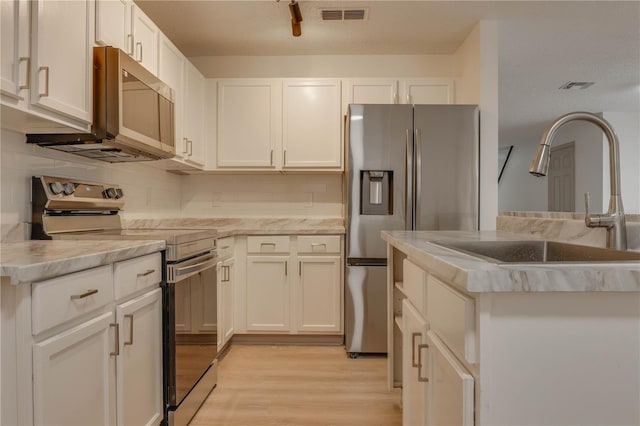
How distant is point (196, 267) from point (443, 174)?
68.0 inches

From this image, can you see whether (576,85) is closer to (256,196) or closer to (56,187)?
(256,196)

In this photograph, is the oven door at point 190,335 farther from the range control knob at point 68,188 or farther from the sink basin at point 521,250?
the sink basin at point 521,250

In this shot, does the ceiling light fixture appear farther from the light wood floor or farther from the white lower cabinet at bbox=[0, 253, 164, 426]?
the light wood floor

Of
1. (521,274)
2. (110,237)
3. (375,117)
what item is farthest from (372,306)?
(521,274)

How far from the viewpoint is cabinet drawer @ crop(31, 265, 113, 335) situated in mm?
1062

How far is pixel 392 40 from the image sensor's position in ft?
11.0

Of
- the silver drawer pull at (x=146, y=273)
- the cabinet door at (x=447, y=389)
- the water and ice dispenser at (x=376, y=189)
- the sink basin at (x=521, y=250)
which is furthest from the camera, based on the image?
the water and ice dispenser at (x=376, y=189)

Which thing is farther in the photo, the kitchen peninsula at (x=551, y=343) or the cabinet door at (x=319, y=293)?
the cabinet door at (x=319, y=293)

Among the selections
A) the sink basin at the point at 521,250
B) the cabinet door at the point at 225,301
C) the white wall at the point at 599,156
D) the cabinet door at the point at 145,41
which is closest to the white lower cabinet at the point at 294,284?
the cabinet door at the point at 225,301

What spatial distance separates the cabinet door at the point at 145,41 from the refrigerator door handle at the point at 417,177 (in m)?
1.70

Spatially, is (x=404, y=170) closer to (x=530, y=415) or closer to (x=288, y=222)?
(x=288, y=222)

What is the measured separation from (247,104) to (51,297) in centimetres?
253

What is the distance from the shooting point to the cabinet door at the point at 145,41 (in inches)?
87.9

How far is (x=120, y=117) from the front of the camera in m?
1.91
